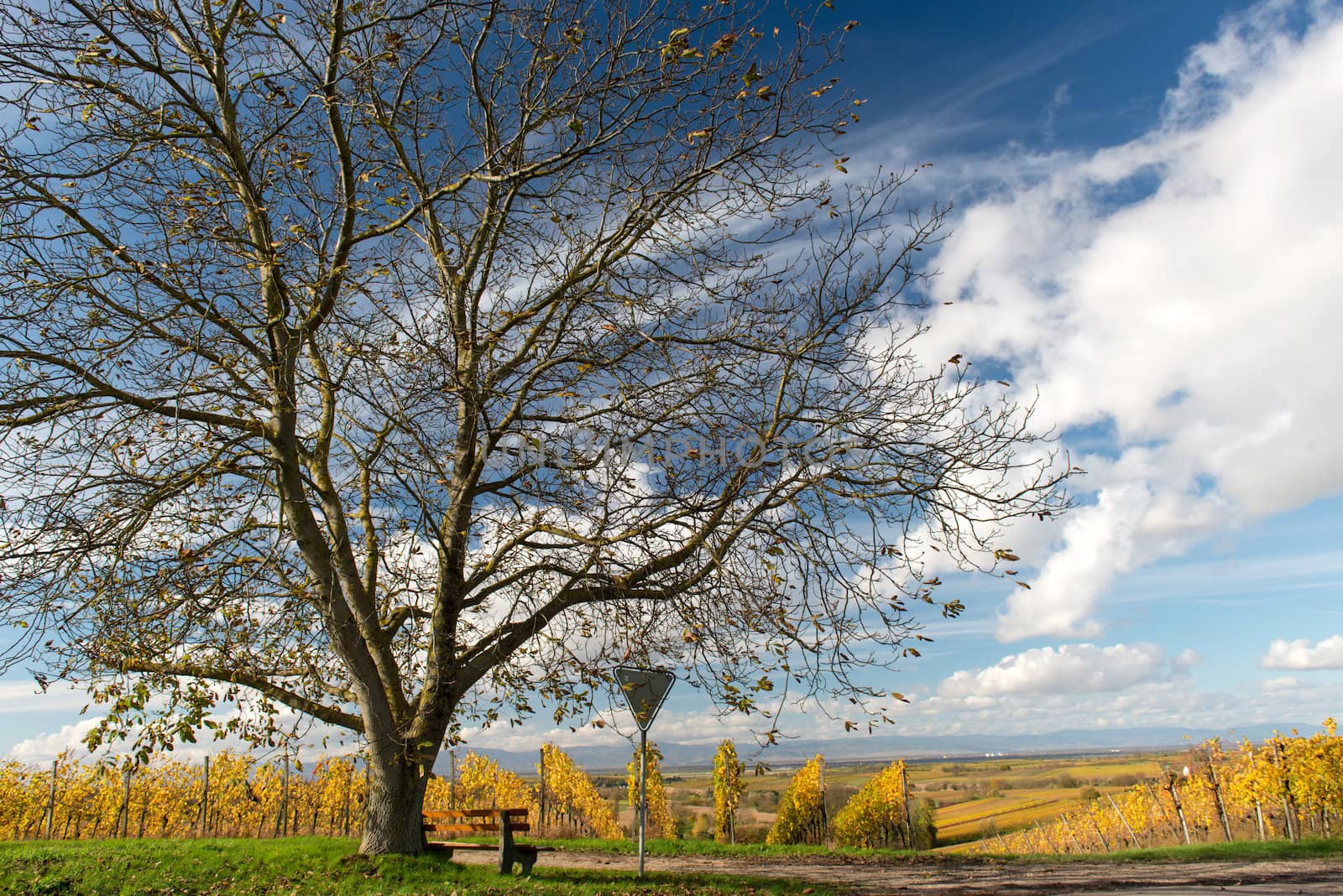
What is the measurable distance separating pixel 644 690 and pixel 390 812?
3564 mm

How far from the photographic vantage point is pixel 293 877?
8.54 metres

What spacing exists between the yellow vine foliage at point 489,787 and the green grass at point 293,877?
15009 millimetres

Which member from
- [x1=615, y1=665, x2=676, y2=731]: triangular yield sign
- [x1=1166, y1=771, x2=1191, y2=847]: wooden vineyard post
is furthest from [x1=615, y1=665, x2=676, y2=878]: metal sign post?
[x1=1166, y1=771, x2=1191, y2=847]: wooden vineyard post

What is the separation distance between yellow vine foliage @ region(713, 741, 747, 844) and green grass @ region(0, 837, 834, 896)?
10227 mm

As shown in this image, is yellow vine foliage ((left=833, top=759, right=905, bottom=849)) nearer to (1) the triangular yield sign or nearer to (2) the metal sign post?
(2) the metal sign post

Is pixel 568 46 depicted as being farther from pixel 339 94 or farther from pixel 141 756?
pixel 141 756

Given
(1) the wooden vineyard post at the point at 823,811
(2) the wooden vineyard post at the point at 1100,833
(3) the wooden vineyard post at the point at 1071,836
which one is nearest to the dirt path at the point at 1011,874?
(1) the wooden vineyard post at the point at 823,811

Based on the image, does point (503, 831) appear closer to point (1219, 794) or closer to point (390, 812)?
point (390, 812)

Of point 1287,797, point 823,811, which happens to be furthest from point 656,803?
point 1287,797

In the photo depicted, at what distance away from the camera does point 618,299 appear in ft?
25.8

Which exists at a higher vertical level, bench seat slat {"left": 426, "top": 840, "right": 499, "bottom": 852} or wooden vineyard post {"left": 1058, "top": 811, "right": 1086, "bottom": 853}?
bench seat slat {"left": 426, "top": 840, "right": 499, "bottom": 852}

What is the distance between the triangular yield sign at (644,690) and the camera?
848 cm

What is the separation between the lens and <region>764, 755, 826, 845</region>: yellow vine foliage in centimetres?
2194

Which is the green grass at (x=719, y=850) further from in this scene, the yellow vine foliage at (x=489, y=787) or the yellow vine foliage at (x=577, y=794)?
the yellow vine foliage at (x=489, y=787)
